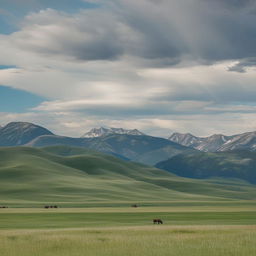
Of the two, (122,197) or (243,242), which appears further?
(122,197)

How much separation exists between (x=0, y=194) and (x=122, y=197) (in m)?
43.6

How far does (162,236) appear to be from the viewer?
43.3 metres

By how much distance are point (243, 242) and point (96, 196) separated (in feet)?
516

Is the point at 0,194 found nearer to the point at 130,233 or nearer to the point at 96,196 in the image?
the point at 96,196

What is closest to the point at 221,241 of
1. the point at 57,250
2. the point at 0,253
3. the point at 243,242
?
the point at 243,242

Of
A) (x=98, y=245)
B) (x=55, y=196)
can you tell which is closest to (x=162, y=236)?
(x=98, y=245)

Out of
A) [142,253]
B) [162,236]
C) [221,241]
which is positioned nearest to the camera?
[142,253]

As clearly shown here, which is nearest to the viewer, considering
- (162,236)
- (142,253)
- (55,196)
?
(142,253)

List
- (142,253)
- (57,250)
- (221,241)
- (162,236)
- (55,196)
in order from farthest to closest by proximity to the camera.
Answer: (55,196), (162,236), (221,241), (57,250), (142,253)

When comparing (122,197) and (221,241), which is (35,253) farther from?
(122,197)

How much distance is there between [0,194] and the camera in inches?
7411

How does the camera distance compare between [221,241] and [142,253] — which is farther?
[221,241]

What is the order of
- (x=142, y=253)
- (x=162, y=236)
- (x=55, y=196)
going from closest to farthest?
(x=142, y=253)
(x=162, y=236)
(x=55, y=196)

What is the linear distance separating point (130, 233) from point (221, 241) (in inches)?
376
